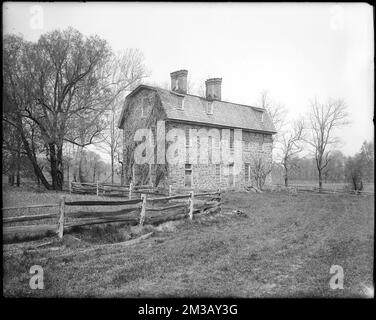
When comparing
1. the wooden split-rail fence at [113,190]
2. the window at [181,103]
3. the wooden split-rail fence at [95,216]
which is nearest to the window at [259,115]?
the window at [181,103]

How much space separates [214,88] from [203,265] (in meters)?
20.9

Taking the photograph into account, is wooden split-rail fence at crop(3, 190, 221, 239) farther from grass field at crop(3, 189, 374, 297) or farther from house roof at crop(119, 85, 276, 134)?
house roof at crop(119, 85, 276, 134)

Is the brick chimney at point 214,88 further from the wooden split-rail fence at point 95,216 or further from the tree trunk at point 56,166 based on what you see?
the wooden split-rail fence at point 95,216

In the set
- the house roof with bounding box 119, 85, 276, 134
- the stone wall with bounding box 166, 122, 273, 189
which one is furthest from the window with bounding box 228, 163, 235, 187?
the house roof with bounding box 119, 85, 276, 134

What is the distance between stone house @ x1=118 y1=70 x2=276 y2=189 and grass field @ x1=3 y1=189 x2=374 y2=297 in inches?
468

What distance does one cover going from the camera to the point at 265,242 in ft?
25.6

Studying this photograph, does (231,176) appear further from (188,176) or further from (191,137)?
(191,137)

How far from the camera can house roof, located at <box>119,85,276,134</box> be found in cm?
2047

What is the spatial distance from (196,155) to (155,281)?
654 inches

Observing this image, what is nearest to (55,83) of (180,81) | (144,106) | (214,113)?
(144,106)

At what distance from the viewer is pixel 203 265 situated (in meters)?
5.77
